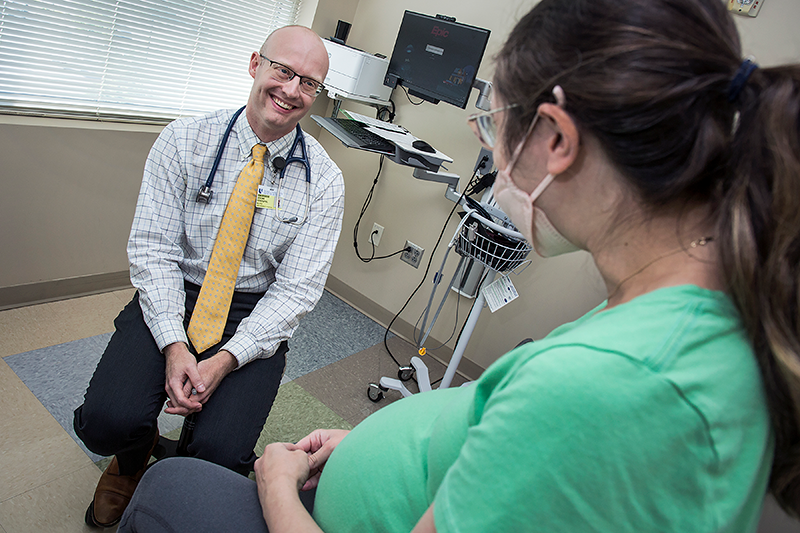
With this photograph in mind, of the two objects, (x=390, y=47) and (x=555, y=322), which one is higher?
(x=390, y=47)

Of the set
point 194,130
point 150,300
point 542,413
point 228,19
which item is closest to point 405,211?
point 228,19

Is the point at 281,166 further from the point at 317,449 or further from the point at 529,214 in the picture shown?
the point at 529,214

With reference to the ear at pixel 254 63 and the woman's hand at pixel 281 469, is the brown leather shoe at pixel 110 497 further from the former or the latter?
the ear at pixel 254 63

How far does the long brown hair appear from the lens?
0.48 m

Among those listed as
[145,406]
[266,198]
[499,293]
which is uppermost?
[266,198]

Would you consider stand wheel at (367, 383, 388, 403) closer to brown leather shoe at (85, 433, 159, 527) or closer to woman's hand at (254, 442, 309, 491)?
brown leather shoe at (85, 433, 159, 527)

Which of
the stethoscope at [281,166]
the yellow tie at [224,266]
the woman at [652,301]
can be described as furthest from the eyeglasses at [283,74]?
the woman at [652,301]

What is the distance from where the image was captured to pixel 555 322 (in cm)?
246

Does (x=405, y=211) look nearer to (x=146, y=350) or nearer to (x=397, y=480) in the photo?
(x=146, y=350)

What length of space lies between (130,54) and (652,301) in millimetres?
2289

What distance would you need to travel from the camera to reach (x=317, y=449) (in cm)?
107

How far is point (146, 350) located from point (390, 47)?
79.5 inches

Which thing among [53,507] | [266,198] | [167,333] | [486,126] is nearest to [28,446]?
[53,507]

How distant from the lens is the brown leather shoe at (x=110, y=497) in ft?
4.53
